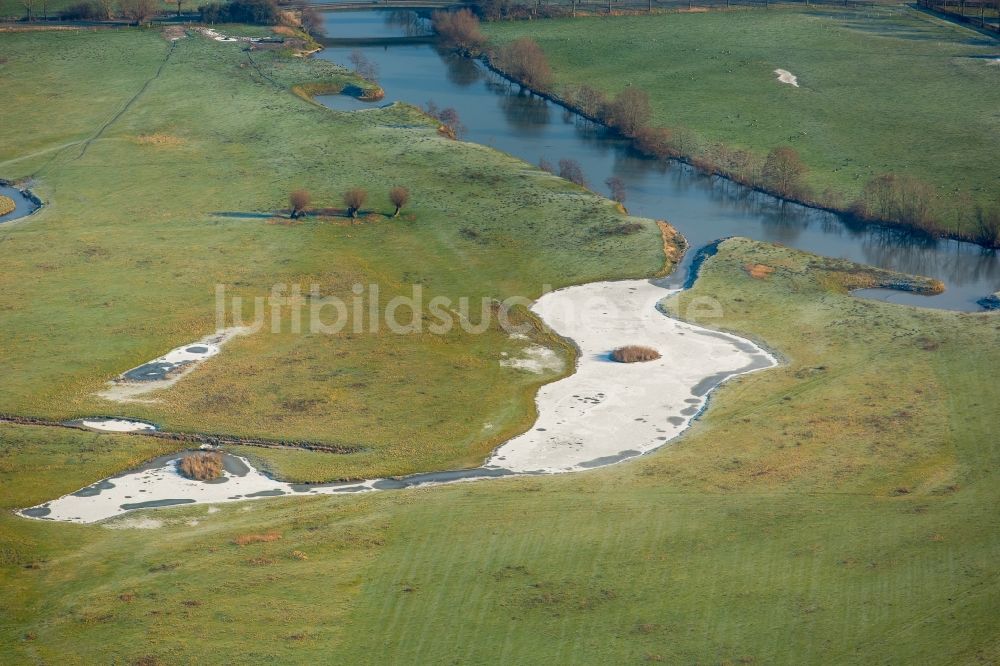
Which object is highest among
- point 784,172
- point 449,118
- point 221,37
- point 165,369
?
point 221,37

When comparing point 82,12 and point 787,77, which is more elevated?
point 82,12

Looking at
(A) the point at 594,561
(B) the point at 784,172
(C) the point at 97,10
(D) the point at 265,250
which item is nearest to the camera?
(A) the point at 594,561

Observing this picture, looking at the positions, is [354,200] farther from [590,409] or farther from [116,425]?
[116,425]

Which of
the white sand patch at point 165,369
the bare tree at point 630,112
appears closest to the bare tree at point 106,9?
the bare tree at point 630,112

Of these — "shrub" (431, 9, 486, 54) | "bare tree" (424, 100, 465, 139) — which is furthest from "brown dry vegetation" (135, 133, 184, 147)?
"shrub" (431, 9, 486, 54)

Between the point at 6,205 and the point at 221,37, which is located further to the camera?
the point at 221,37

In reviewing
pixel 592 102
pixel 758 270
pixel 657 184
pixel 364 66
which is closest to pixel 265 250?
pixel 758 270

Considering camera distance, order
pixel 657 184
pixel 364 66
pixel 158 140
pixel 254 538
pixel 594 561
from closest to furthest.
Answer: pixel 594 561 → pixel 254 538 → pixel 657 184 → pixel 158 140 → pixel 364 66

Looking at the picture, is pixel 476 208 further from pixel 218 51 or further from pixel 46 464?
pixel 218 51
